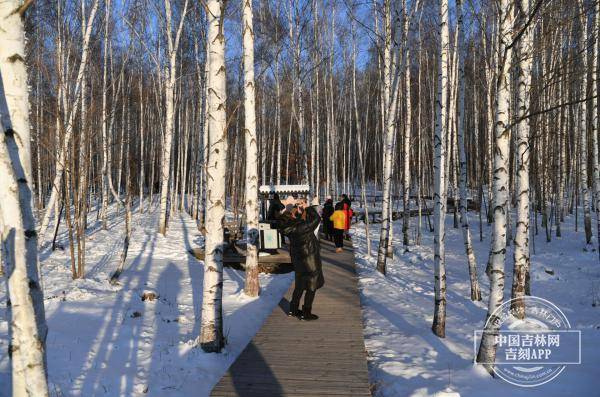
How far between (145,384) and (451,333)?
4.49 m

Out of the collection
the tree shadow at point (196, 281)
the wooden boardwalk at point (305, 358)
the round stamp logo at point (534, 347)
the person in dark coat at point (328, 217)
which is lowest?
the round stamp logo at point (534, 347)

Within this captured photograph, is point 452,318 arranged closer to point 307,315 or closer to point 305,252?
point 307,315

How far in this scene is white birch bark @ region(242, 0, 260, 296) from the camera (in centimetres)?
691

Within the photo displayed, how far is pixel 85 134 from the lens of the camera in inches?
313

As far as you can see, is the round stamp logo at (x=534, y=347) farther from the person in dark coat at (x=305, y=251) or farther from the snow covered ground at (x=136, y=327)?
the snow covered ground at (x=136, y=327)

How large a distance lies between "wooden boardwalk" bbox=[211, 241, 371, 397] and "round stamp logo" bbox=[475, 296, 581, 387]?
1747 mm

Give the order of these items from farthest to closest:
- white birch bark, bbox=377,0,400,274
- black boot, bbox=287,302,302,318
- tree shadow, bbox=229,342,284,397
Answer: white birch bark, bbox=377,0,400,274 < black boot, bbox=287,302,302,318 < tree shadow, bbox=229,342,284,397

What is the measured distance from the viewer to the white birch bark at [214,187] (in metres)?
4.83

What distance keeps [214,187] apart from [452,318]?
4.93 meters

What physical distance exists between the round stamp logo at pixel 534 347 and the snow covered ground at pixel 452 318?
135mm

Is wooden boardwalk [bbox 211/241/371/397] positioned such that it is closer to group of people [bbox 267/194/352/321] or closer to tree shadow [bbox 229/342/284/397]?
tree shadow [bbox 229/342/284/397]

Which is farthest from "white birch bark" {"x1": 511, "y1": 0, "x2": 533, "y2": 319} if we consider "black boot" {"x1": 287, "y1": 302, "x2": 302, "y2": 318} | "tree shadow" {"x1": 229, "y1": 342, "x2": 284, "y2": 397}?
"tree shadow" {"x1": 229, "y1": 342, "x2": 284, "y2": 397}

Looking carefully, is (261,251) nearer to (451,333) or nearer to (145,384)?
(451,333)

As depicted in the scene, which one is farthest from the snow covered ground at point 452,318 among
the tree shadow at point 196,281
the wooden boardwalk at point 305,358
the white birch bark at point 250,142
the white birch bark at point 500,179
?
the tree shadow at point 196,281
